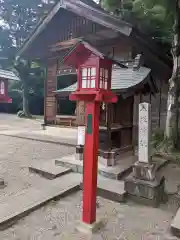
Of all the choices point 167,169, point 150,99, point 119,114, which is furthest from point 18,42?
point 167,169

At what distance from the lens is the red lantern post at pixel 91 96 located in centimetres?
329

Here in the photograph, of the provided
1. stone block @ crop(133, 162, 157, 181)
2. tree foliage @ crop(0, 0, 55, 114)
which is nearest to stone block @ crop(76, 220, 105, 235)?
stone block @ crop(133, 162, 157, 181)

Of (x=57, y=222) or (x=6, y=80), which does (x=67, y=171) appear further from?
(x=6, y=80)

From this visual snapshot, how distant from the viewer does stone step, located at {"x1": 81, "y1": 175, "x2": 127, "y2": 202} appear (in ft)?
14.6

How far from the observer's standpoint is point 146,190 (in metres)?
4.33

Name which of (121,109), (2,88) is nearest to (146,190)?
(121,109)

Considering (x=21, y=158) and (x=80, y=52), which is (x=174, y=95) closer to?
(x=80, y=52)

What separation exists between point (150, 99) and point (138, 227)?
680cm

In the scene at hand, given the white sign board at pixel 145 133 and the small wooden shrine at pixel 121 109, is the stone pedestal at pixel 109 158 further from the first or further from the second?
the white sign board at pixel 145 133

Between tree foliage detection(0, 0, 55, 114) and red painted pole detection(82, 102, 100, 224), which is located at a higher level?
tree foliage detection(0, 0, 55, 114)

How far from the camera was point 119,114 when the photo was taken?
705 cm

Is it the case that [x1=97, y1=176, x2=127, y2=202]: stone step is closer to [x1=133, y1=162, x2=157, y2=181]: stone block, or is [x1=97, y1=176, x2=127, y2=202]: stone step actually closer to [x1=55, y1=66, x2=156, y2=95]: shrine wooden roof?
[x1=133, y1=162, x2=157, y2=181]: stone block

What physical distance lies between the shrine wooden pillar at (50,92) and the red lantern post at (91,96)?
7.68m

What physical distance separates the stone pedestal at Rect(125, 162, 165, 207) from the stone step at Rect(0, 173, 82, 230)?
50.0 inches
